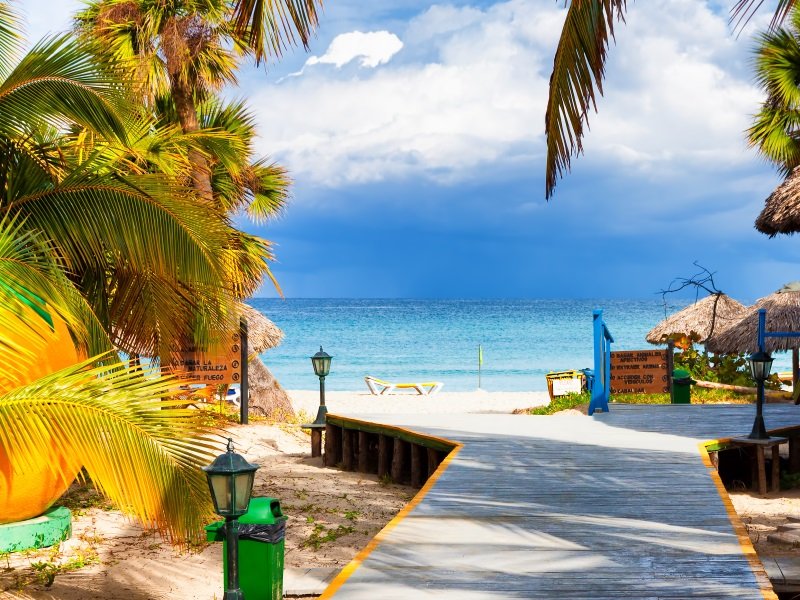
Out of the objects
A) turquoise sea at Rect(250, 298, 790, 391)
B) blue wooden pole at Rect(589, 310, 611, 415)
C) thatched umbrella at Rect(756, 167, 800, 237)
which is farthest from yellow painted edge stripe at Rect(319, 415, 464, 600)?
turquoise sea at Rect(250, 298, 790, 391)

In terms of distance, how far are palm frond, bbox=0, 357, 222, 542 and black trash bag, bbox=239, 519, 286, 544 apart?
0.46 meters

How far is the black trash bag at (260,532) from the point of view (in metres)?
5.98

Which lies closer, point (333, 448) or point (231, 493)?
point (231, 493)

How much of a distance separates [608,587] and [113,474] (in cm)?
283

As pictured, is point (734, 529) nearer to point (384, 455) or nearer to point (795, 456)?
point (795, 456)

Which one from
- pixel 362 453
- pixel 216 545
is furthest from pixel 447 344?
pixel 216 545

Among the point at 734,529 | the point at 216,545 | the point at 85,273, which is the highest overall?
the point at 85,273

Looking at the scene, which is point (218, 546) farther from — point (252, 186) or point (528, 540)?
point (252, 186)

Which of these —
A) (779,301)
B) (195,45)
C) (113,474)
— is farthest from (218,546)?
(779,301)

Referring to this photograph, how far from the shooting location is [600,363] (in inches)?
500

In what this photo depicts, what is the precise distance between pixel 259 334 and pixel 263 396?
1.33 metres

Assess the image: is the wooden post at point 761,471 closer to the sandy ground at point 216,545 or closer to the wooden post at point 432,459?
the sandy ground at point 216,545

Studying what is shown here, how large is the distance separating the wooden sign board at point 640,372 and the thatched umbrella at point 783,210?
293cm

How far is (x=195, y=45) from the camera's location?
16047mm
